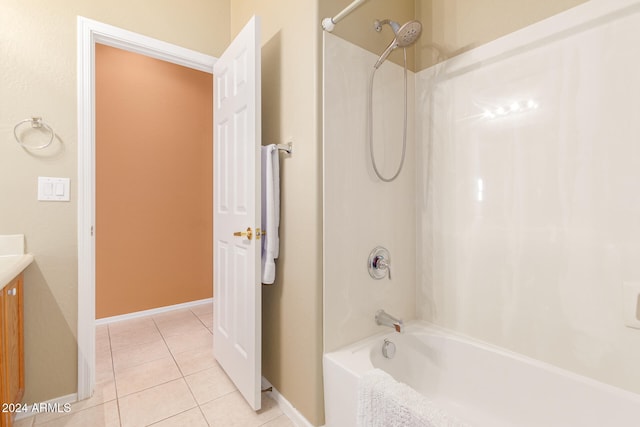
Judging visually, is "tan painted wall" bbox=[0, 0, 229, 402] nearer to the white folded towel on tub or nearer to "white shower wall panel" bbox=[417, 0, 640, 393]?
the white folded towel on tub

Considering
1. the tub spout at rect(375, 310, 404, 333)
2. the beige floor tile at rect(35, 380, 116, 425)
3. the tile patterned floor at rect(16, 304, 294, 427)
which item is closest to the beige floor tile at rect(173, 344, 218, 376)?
the tile patterned floor at rect(16, 304, 294, 427)

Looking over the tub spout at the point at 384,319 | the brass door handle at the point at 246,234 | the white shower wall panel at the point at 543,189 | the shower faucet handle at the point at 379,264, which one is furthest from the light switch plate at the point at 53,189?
the white shower wall panel at the point at 543,189

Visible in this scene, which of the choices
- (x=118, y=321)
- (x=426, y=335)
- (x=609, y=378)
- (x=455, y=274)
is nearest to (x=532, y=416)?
(x=609, y=378)

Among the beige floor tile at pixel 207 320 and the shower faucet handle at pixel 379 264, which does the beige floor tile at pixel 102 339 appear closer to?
the beige floor tile at pixel 207 320

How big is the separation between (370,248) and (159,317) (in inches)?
95.7

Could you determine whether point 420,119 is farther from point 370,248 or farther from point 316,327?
point 316,327

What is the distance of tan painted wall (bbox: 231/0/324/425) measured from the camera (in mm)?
1371

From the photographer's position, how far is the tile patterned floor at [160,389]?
148cm

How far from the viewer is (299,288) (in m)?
1.48

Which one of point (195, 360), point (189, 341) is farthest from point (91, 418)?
point (189, 341)

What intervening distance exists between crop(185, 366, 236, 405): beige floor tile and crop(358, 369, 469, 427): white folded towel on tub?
1.03 meters

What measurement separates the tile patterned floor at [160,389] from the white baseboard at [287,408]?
0.09 ft

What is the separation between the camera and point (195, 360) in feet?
6.79

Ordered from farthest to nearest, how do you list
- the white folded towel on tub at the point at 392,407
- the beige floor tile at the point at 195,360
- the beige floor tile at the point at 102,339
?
the beige floor tile at the point at 102,339 < the beige floor tile at the point at 195,360 < the white folded towel on tub at the point at 392,407
